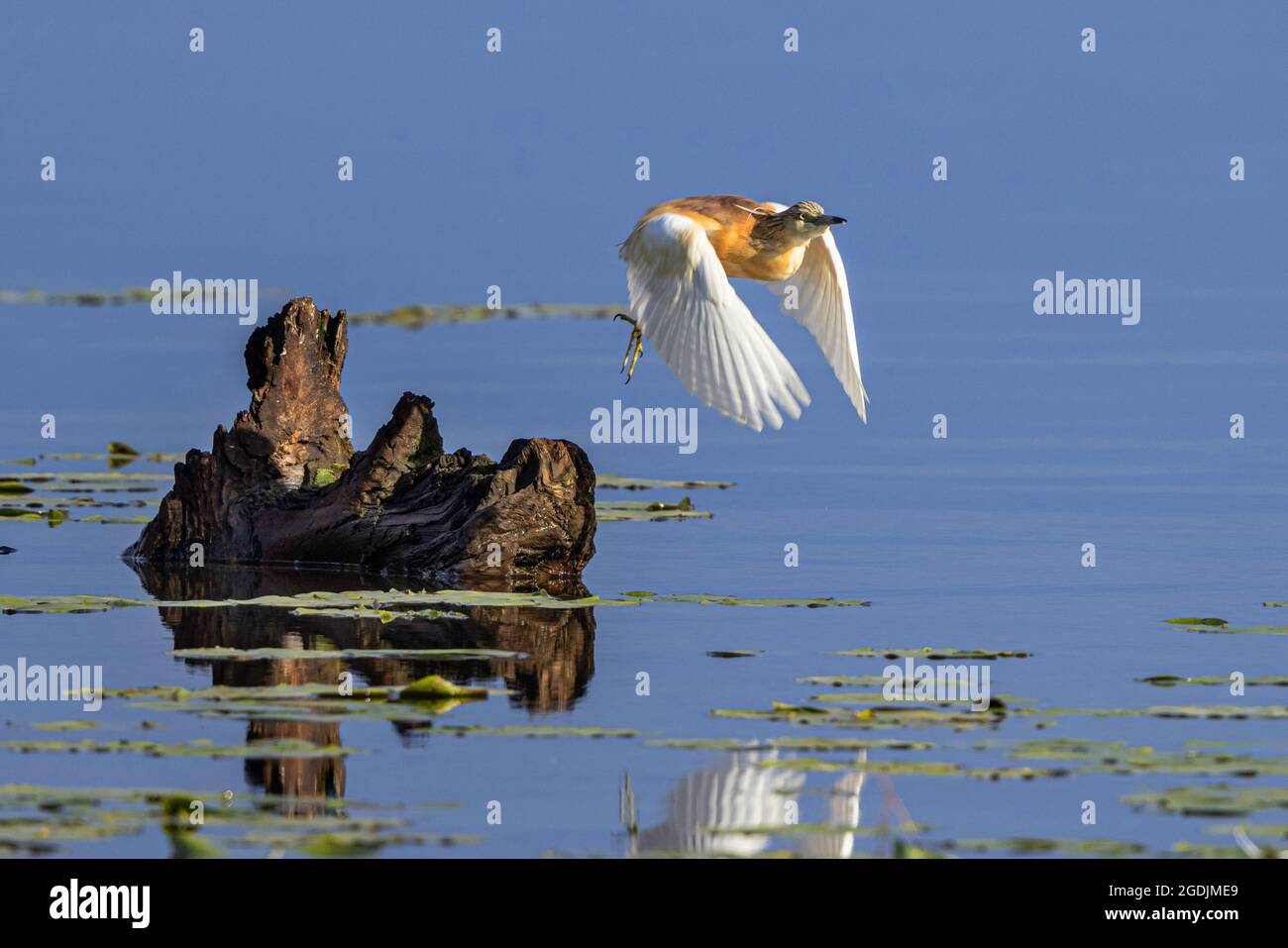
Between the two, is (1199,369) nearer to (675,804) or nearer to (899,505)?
(899,505)

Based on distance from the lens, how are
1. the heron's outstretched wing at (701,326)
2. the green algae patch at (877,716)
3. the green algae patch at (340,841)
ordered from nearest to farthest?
the green algae patch at (340,841), the green algae patch at (877,716), the heron's outstretched wing at (701,326)

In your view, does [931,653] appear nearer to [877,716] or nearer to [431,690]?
[877,716]

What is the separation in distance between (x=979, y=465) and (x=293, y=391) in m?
7.67

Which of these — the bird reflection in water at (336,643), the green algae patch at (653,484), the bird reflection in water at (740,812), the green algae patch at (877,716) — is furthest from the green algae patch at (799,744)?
the green algae patch at (653,484)

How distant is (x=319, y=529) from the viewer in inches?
672

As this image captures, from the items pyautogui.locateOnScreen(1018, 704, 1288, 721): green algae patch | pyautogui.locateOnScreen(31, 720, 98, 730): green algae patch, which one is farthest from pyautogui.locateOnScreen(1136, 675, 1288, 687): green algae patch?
pyautogui.locateOnScreen(31, 720, 98, 730): green algae patch

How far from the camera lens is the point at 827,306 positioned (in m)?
17.2

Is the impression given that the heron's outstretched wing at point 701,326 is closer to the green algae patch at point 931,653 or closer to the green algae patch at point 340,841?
the green algae patch at point 931,653

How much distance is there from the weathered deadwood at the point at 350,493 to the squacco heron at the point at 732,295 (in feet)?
3.87

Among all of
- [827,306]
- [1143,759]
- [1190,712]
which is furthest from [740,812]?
[827,306]

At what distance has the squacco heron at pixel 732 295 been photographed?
14398mm

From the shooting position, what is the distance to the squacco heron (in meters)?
14.4

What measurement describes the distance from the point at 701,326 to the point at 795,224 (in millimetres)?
1522
